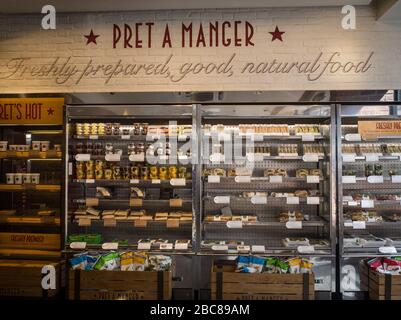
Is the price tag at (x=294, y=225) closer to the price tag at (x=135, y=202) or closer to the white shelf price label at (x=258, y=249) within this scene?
the white shelf price label at (x=258, y=249)

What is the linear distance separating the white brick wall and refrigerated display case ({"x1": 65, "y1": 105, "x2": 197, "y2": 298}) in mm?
610

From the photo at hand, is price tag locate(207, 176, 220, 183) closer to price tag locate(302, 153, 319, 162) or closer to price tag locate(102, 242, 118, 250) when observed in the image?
price tag locate(302, 153, 319, 162)

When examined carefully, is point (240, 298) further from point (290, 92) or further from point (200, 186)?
point (290, 92)

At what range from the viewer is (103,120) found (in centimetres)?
479

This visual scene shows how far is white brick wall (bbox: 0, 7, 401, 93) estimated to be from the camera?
479 centimetres

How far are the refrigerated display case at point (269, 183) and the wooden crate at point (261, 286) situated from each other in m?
0.62

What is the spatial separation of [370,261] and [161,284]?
216 centimetres

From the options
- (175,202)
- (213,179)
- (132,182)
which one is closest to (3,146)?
(132,182)

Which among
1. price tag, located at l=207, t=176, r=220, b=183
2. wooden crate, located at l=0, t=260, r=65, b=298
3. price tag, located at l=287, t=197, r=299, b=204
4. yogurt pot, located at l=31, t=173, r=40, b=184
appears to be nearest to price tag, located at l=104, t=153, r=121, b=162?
yogurt pot, located at l=31, t=173, r=40, b=184

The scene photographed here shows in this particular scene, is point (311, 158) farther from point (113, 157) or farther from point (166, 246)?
point (113, 157)

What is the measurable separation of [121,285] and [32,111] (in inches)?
92.3

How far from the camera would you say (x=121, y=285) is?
3.78m

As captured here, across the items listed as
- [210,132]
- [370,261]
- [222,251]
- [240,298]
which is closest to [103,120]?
[210,132]

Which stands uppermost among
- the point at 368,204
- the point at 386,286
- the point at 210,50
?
the point at 210,50
